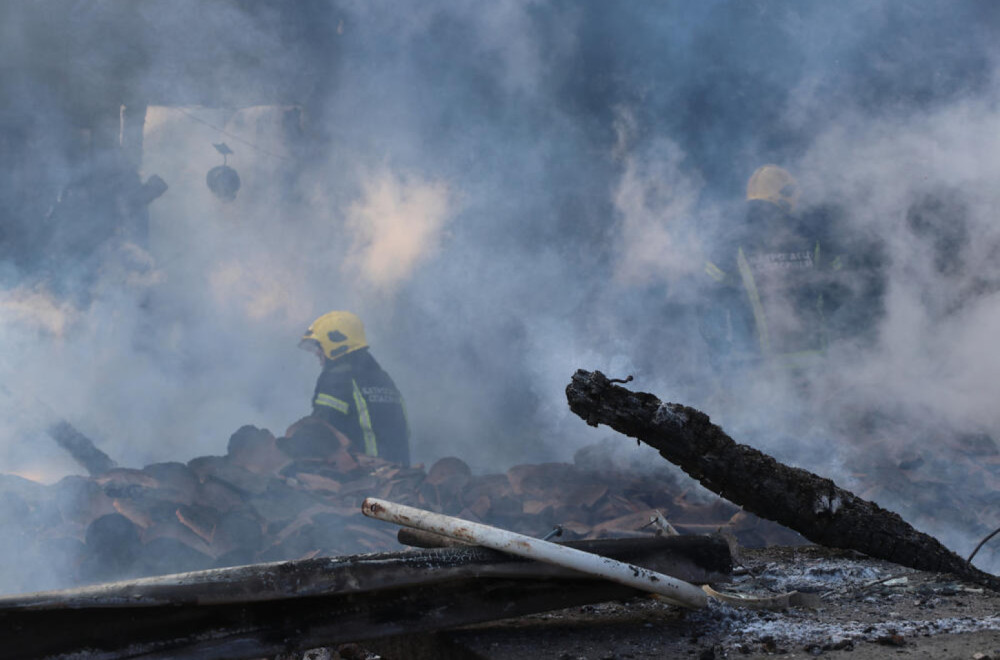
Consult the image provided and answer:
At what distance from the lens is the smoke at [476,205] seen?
31.3 ft

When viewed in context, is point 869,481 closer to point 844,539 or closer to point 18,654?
point 844,539

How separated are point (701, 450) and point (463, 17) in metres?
10.7

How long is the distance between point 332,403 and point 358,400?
14.2 inches

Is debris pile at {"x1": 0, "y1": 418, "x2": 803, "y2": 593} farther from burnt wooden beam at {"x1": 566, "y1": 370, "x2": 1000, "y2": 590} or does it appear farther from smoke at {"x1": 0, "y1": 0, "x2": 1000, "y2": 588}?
burnt wooden beam at {"x1": 566, "y1": 370, "x2": 1000, "y2": 590}

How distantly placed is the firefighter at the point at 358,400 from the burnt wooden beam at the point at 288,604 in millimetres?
8204

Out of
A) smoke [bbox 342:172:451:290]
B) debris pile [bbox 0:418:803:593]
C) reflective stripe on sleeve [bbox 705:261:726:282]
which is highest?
smoke [bbox 342:172:451:290]

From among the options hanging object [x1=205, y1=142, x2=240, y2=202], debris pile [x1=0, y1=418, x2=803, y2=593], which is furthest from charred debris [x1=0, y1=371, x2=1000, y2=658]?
hanging object [x1=205, y1=142, x2=240, y2=202]

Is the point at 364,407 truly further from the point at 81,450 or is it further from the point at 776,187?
the point at 776,187

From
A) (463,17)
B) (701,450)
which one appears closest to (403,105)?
(463,17)

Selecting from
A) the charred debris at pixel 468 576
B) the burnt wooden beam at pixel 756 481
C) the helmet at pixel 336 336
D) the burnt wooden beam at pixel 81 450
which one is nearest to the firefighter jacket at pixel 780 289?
the helmet at pixel 336 336

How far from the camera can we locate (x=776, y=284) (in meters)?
9.90

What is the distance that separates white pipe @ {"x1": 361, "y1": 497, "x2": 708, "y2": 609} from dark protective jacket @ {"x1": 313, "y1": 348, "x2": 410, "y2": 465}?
27.1 feet

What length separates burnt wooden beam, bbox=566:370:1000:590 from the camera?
7.34 feet

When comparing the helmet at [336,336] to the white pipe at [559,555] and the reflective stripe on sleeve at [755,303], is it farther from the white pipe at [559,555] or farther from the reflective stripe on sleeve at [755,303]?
the white pipe at [559,555]
